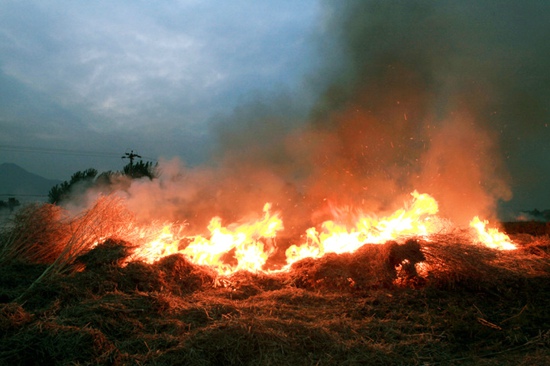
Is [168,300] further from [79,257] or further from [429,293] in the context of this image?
[429,293]

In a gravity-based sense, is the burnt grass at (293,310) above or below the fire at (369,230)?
below

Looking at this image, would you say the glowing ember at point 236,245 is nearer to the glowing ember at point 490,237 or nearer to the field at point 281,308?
the field at point 281,308

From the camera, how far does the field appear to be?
3.85m

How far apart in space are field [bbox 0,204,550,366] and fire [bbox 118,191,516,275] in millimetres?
741

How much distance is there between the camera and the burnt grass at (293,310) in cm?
384

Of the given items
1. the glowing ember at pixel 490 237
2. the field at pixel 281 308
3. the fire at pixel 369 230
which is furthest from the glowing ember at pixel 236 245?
the glowing ember at pixel 490 237

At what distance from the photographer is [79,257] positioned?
658 centimetres

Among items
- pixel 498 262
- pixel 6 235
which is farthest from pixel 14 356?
pixel 498 262

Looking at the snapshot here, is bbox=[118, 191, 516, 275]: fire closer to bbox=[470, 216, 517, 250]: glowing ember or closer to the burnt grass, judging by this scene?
bbox=[470, 216, 517, 250]: glowing ember

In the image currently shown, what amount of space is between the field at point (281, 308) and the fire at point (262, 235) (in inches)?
29.2

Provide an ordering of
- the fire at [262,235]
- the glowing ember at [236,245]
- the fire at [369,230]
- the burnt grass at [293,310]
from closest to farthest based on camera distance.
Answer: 1. the burnt grass at [293,310]
2. the fire at [262,235]
3. the glowing ember at [236,245]
4. the fire at [369,230]

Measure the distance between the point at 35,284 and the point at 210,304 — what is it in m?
2.62

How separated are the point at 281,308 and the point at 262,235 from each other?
4398 millimetres

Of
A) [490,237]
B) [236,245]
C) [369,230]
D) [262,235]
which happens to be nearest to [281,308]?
[236,245]
